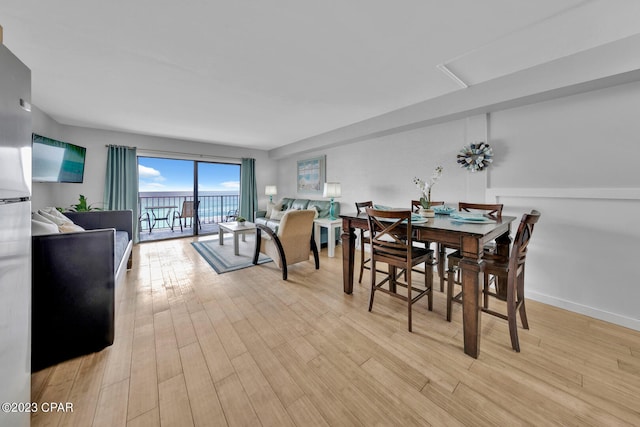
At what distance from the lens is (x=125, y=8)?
152 cm

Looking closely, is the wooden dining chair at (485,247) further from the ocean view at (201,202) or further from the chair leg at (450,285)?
the ocean view at (201,202)

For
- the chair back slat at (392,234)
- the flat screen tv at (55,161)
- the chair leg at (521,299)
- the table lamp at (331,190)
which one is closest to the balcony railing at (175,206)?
the flat screen tv at (55,161)

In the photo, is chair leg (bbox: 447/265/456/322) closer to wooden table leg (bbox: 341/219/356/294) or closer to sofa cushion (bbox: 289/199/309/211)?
wooden table leg (bbox: 341/219/356/294)

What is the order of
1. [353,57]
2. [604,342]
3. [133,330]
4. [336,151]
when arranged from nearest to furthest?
1. [604,342]
2. [133,330]
3. [353,57]
4. [336,151]

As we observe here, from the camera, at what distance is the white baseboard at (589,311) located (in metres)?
1.99

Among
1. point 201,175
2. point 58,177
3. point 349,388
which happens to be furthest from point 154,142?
point 349,388

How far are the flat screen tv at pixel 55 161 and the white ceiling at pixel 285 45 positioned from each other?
0.58 meters

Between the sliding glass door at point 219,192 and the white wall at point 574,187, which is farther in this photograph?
the sliding glass door at point 219,192

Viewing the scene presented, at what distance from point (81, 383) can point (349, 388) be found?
1581 millimetres

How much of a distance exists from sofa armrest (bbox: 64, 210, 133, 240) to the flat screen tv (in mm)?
553

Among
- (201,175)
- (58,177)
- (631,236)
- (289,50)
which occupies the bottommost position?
(631,236)

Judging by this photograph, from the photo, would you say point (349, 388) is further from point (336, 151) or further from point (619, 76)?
Answer: point (336, 151)

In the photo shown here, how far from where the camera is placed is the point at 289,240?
3.19 meters

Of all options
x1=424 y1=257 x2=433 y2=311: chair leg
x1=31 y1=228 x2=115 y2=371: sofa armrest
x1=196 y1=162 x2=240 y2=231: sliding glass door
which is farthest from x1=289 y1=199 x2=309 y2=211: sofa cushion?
x1=31 y1=228 x2=115 y2=371: sofa armrest
